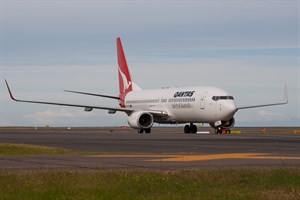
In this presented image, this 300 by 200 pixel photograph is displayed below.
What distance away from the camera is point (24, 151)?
2936 centimetres

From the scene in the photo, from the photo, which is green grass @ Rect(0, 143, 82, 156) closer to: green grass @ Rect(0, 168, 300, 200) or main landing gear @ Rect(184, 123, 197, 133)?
green grass @ Rect(0, 168, 300, 200)

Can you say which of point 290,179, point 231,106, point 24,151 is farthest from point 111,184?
point 231,106

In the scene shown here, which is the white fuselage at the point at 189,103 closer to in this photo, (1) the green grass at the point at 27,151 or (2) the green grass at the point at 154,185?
(1) the green grass at the point at 27,151

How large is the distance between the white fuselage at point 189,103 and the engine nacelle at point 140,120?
250 cm

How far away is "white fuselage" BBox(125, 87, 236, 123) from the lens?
58438 millimetres

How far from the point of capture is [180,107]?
63188 millimetres

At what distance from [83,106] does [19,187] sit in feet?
172

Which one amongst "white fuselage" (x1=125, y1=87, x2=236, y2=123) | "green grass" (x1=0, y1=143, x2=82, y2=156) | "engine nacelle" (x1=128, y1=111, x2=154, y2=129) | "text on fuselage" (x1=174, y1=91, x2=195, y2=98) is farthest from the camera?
"engine nacelle" (x1=128, y1=111, x2=154, y2=129)

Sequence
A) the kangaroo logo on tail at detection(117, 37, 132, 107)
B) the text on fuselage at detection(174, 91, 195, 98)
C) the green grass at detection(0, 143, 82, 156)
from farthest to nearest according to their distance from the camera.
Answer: the kangaroo logo on tail at detection(117, 37, 132, 107) → the text on fuselage at detection(174, 91, 195, 98) → the green grass at detection(0, 143, 82, 156)

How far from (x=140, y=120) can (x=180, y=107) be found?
378 cm

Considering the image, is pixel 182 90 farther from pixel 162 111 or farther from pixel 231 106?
pixel 231 106

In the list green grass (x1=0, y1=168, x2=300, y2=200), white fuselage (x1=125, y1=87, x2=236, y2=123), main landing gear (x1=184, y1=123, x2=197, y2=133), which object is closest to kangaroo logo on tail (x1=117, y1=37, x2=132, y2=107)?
white fuselage (x1=125, y1=87, x2=236, y2=123)

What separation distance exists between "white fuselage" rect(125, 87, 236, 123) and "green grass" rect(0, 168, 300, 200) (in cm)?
4077

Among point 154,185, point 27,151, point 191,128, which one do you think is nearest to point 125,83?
point 191,128
